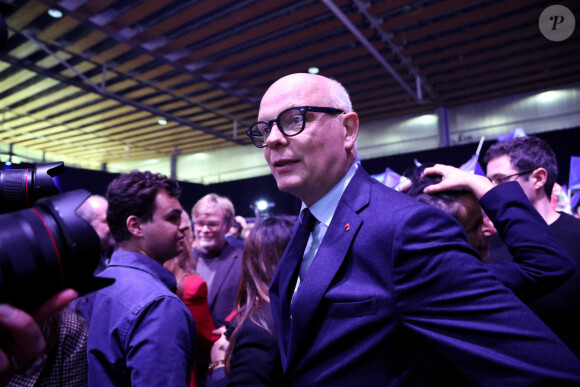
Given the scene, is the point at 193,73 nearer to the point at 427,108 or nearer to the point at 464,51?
the point at 464,51

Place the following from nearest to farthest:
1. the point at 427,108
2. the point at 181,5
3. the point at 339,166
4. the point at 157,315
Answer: the point at 339,166, the point at 157,315, the point at 181,5, the point at 427,108

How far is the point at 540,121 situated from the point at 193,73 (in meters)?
7.85

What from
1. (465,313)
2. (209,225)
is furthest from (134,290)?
(209,225)

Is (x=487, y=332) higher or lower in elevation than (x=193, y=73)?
lower

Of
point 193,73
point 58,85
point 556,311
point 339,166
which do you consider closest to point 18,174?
point 339,166

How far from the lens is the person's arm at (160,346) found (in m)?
1.19

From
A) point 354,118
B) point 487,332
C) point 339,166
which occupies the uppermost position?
point 354,118

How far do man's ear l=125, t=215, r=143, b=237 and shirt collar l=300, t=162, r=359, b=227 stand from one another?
917 mm

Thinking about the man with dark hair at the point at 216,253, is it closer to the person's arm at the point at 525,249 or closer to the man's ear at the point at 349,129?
the man's ear at the point at 349,129

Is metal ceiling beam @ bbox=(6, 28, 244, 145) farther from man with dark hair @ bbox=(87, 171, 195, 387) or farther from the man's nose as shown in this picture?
the man's nose

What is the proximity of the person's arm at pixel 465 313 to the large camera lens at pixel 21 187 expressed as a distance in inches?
37.2

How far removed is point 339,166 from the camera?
119 centimetres

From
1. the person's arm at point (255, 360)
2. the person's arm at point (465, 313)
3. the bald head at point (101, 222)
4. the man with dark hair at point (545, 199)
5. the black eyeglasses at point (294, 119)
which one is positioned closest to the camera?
the person's arm at point (465, 313)

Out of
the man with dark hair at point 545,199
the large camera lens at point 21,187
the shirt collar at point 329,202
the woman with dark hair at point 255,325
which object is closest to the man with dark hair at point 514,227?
the shirt collar at point 329,202
